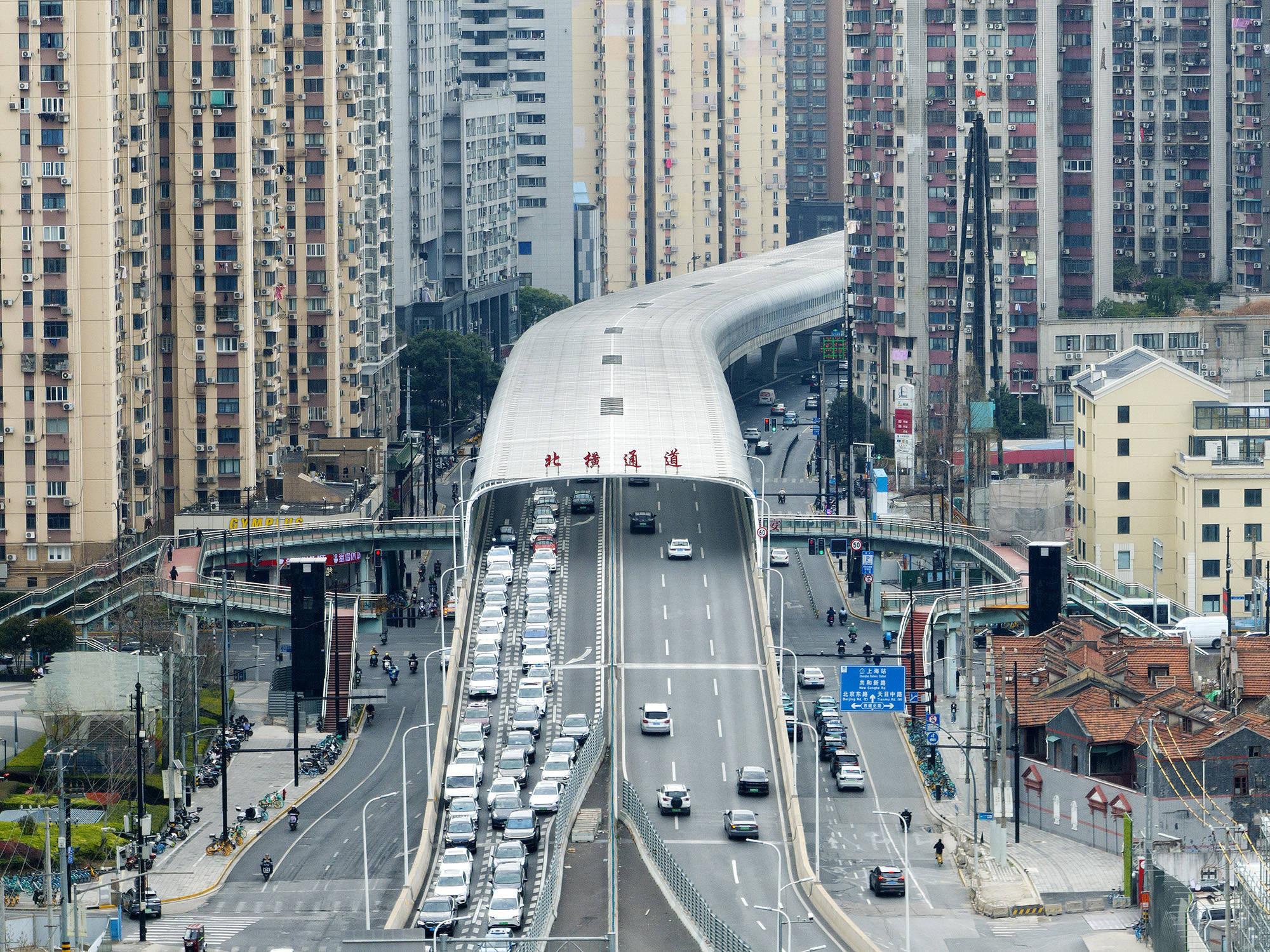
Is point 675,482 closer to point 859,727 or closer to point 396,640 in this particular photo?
point 396,640

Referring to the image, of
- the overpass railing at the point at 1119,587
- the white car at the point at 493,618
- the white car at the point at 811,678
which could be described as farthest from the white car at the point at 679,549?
the overpass railing at the point at 1119,587

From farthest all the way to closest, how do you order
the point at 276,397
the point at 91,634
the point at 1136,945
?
the point at 276,397 → the point at 91,634 → the point at 1136,945

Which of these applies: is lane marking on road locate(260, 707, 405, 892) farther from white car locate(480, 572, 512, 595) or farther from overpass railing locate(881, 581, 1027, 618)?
Result: overpass railing locate(881, 581, 1027, 618)

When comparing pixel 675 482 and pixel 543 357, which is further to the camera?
pixel 543 357

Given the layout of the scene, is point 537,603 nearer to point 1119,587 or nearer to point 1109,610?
point 1109,610

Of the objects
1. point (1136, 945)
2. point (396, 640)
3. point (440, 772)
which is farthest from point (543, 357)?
point (1136, 945)

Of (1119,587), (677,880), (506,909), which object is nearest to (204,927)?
(506,909)
